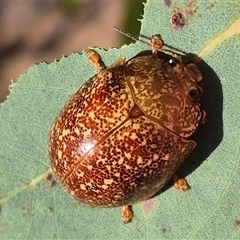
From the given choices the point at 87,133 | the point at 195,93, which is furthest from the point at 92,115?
the point at 195,93

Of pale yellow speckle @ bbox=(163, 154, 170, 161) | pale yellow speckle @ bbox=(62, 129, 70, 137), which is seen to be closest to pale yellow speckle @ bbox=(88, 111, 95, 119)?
pale yellow speckle @ bbox=(62, 129, 70, 137)

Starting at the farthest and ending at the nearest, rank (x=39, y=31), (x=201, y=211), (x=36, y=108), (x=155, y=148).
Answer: (x=39, y=31) < (x=36, y=108) < (x=201, y=211) < (x=155, y=148)

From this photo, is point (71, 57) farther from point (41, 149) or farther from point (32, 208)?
point (32, 208)

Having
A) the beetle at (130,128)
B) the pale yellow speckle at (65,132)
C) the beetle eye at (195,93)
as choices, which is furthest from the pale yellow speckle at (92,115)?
the beetle eye at (195,93)

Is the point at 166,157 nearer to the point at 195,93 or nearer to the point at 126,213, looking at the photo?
the point at 195,93

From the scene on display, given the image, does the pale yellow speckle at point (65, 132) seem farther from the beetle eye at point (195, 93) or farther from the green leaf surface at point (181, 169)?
the beetle eye at point (195, 93)


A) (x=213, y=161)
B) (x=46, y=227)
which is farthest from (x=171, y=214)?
(x=46, y=227)
